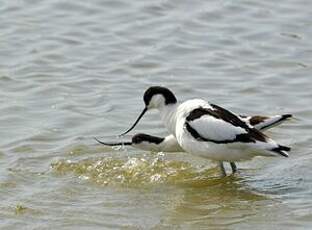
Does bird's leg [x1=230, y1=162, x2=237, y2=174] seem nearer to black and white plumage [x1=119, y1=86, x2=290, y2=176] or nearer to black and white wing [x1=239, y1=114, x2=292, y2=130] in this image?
black and white plumage [x1=119, y1=86, x2=290, y2=176]

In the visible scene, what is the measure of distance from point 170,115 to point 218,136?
0.80 metres

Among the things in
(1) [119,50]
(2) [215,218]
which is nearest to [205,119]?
(2) [215,218]

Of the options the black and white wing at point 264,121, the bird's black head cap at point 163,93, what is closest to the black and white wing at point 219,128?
the black and white wing at point 264,121

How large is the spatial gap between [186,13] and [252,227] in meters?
6.21

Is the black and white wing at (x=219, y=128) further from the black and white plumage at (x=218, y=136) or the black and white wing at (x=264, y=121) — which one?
the black and white wing at (x=264, y=121)

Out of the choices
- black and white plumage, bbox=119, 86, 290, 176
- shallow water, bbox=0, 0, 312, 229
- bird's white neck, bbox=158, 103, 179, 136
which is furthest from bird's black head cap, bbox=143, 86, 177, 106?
shallow water, bbox=0, 0, 312, 229

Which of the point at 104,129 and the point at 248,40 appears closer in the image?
the point at 104,129

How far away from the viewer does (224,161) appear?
8.21m

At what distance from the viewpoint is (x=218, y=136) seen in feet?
26.2

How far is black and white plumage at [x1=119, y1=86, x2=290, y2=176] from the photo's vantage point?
7852mm

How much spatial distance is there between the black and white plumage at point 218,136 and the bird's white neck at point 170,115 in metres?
0.17

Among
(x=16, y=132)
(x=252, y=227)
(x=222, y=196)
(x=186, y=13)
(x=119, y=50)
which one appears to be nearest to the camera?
(x=252, y=227)

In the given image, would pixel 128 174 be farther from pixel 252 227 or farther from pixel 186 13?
pixel 186 13

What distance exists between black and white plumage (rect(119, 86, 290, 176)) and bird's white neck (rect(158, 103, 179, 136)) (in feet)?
0.56
